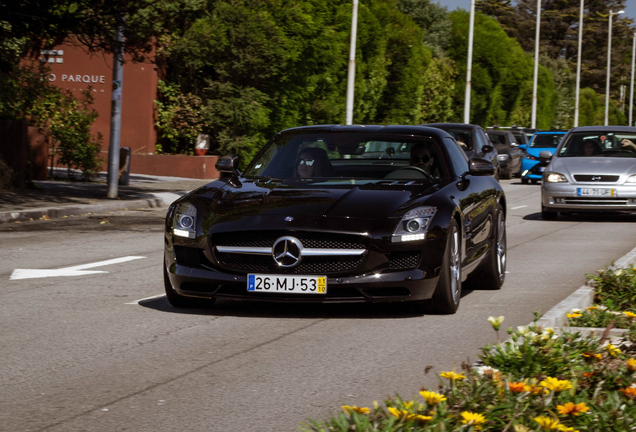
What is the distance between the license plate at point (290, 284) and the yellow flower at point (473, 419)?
3462 millimetres

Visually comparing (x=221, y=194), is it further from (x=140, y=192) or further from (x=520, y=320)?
(x=140, y=192)

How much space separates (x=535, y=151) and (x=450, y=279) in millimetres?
29311

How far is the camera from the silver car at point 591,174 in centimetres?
1820

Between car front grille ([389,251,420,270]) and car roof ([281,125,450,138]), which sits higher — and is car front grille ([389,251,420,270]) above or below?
below

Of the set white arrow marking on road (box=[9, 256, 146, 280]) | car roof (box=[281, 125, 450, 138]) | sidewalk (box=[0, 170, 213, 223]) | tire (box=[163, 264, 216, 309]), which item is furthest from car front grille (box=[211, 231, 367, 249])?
sidewalk (box=[0, 170, 213, 223])

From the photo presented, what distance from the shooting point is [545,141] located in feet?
122

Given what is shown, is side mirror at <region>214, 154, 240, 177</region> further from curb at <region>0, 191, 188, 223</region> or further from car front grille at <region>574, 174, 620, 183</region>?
car front grille at <region>574, 174, 620, 183</region>

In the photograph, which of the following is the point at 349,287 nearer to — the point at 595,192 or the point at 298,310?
the point at 298,310

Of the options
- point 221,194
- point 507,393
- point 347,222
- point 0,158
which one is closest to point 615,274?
point 347,222

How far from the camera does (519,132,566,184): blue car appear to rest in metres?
33.8

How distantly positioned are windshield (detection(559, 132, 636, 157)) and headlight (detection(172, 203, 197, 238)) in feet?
41.5

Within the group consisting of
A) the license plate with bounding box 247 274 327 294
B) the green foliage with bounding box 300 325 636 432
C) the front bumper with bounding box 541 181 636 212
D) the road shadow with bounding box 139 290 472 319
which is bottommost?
Result: the road shadow with bounding box 139 290 472 319

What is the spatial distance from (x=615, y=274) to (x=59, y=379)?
4.80 meters

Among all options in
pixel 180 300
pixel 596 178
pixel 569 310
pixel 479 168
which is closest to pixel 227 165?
pixel 180 300
